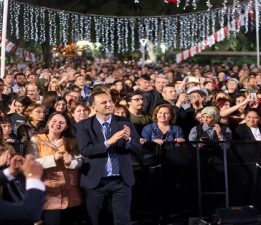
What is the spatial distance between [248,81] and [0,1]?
9951 millimetres

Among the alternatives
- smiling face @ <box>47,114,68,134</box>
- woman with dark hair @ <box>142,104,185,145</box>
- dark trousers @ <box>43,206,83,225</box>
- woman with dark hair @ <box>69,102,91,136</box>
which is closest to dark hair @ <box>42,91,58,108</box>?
woman with dark hair @ <box>69,102,91,136</box>

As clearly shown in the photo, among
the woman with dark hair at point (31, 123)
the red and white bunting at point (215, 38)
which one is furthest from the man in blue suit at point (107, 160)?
the red and white bunting at point (215, 38)

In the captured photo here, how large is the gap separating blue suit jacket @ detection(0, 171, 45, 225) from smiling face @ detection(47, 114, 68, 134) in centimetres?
333

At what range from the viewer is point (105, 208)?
29.8ft

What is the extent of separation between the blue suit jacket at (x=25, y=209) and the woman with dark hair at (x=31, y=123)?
4.37 meters

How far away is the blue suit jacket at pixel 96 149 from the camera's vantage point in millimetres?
8281

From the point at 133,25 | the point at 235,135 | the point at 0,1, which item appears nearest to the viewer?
the point at 235,135

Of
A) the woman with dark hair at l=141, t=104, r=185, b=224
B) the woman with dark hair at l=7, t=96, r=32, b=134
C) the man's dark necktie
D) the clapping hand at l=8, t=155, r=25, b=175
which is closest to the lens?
the clapping hand at l=8, t=155, r=25, b=175

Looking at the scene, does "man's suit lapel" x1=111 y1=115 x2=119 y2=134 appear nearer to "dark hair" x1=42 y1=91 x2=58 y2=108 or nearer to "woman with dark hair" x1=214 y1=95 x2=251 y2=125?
"dark hair" x1=42 y1=91 x2=58 y2=108

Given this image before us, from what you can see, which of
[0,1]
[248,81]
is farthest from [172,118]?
[0,1]

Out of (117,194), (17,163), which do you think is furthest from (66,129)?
(17,163)

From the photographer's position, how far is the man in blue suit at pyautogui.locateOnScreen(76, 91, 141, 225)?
27.2 ft

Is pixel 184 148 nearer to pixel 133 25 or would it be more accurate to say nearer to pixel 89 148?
pixel 89 148

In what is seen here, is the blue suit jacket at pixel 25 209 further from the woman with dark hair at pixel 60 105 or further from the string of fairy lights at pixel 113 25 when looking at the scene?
the string of fairy lights at pixel 113 25
